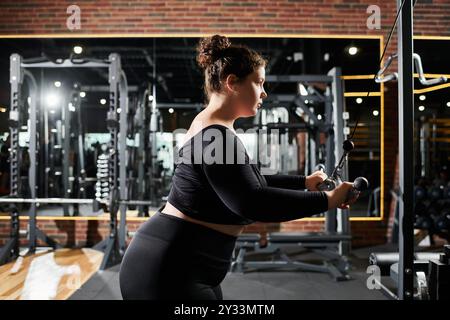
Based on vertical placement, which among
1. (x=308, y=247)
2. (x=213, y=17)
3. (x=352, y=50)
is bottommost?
(x=308, y=247)

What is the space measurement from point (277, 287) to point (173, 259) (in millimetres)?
2430

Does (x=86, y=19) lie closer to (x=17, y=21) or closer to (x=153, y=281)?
(x=17, y=21)

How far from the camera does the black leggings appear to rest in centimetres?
94

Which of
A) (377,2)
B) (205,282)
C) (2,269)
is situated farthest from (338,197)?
(377,2)

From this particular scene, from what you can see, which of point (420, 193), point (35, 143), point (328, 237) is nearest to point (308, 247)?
point (328, 237)

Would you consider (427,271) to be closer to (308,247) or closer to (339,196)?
(339,196)

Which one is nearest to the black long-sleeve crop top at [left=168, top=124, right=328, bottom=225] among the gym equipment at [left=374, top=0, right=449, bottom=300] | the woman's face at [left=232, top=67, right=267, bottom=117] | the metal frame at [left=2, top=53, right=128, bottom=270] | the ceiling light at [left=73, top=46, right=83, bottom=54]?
the woman's face at [left=232, top=67, right=267, bottom=117]

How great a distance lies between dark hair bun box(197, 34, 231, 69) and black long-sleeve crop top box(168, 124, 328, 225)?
19 centimetres

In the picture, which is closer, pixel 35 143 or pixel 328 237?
pixel 328 237

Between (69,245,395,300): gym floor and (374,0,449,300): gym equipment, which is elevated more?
(374,0,449,300): gym equipment

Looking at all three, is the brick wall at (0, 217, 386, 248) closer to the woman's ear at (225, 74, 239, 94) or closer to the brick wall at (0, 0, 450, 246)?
the brick wall at (0, 0, 450, 246)

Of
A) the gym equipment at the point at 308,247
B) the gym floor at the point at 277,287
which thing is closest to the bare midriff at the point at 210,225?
the gym floor at the point at 277,287

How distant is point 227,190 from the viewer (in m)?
0.84
